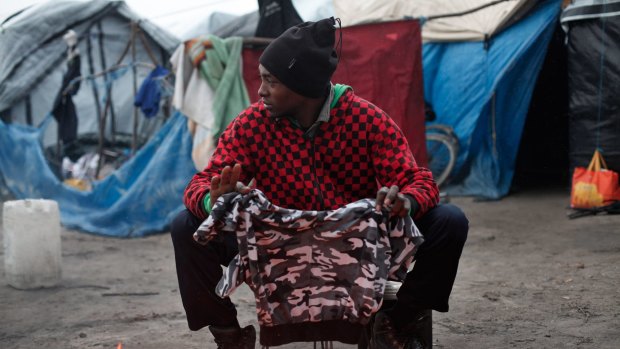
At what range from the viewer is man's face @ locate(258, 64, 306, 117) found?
2654 mm

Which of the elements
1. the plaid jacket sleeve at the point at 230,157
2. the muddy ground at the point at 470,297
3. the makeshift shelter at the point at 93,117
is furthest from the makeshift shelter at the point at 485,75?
the plaid jacket sleeve at the point at 230,157

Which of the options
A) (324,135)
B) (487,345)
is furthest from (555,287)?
(324,135)

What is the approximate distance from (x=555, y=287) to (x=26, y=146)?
6.26 metres

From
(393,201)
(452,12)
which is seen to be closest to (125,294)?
(393,201)

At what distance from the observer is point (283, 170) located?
2.69m

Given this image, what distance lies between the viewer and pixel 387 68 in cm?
655

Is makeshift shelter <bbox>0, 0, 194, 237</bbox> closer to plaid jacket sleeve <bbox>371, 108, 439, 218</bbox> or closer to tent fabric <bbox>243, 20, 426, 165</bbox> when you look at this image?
tent fabric <bbox>243, 20, 426, 165</bbox>

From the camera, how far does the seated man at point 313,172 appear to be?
8.44ft

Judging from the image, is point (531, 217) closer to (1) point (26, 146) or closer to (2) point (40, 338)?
(2) point (40, 338)

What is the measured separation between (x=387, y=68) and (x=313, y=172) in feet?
13.2

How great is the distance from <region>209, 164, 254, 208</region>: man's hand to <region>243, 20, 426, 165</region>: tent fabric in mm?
4221

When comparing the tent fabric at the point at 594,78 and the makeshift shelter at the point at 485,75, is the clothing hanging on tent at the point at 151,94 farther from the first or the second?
the tent fabric at the point at 594,78

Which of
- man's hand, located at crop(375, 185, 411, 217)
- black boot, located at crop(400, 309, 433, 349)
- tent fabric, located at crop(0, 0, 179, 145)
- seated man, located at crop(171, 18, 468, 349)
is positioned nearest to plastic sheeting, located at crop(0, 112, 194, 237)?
tent fabric, located at crop(0, 0, 179, 145)

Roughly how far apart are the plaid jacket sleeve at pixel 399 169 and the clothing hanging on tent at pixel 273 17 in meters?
4.14
